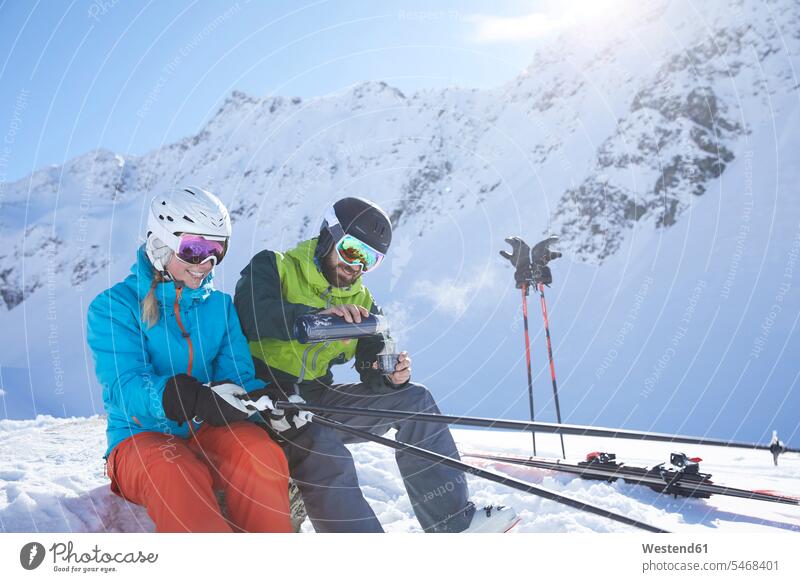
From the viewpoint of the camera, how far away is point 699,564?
1.83 meters

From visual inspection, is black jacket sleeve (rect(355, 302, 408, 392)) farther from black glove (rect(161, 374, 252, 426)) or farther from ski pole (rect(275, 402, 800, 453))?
black glove (rect(161, 374, 252, 426))

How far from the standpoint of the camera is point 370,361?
2.57m

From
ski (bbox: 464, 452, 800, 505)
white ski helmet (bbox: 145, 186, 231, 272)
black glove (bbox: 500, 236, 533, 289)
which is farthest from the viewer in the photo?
black glove (bbox: 500, 236, 533, 289)

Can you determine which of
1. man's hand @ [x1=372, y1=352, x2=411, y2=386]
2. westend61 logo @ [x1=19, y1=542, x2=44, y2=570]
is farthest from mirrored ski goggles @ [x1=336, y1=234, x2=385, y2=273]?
westend61 logo @ [x1=19, y1=542, x2=44, y2=570]

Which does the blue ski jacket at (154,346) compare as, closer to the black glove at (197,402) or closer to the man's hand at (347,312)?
the black glove at (197,402)

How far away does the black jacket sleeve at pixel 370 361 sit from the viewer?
2.44m

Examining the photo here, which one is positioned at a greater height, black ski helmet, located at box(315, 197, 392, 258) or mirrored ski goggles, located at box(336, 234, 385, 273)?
black ski helmet, located at box(315, 197, 392, 258)

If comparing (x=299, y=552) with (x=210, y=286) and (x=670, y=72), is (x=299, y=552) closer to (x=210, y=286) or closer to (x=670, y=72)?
(x=210, y=286)

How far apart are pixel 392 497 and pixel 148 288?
70.1 inches

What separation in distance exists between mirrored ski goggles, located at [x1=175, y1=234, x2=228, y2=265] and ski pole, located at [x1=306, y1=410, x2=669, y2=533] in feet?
2.31

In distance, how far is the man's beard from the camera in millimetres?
2516

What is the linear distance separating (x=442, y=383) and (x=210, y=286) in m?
14.7

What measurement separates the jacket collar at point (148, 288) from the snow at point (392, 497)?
75 centimetres

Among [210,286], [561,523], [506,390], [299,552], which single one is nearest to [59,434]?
[210,286]
